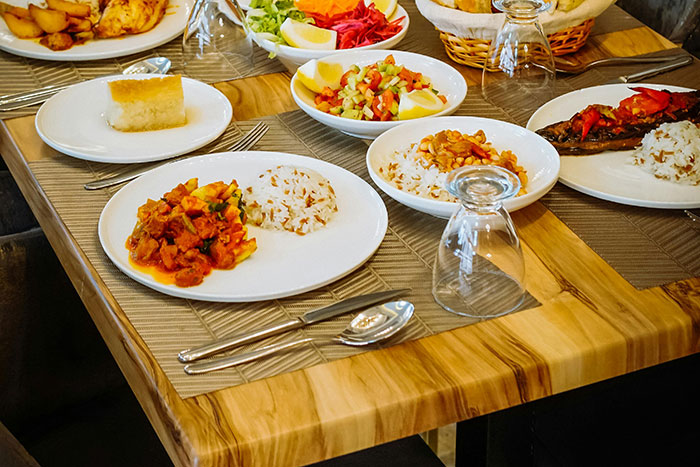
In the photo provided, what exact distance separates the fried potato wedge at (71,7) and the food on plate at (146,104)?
47 centimetres

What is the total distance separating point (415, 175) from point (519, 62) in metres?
0.44

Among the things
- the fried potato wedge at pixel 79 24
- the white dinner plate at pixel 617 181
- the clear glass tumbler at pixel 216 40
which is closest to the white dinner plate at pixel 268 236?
the white dinner plate at pixel 617 181

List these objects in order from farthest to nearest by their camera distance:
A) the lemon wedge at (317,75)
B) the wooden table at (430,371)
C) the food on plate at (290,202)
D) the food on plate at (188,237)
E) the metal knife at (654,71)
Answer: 1. the metal knife at (654,71)
2. the lemon wedge at (317,75)
3. the food on plate at (290,202)
4. the food on plate at (188,237)
5. the wooden table at (430,371)

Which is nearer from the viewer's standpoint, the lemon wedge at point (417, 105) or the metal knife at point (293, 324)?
the metal knife at point (293, 324)

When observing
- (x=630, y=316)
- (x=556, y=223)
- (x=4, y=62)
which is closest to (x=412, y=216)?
(x=556, y=223)

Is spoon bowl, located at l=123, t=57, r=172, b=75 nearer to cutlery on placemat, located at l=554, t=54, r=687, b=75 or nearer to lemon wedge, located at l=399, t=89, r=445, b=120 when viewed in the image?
lemon wedge, located at l=399, t=89, r=445, b=120

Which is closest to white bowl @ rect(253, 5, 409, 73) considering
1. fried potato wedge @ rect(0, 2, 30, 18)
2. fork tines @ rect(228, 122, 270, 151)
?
fork tines @ rect(228, 122, 270, 151)

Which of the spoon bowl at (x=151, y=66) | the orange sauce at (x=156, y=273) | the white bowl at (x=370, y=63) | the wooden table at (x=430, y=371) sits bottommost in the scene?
the wooden table at (x=430, y=371)

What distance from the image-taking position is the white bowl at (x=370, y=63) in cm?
162

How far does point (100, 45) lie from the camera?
6.66 feet

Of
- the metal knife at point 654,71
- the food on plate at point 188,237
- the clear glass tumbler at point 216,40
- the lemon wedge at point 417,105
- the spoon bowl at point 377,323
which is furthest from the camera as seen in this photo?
the clear glass tumbler at point 216,40

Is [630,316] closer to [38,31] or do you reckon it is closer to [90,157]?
[90,157]

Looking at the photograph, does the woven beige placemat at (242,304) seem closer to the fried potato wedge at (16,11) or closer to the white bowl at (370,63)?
the white bowl at (370,63)

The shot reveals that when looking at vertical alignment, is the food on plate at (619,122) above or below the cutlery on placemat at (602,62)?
above
